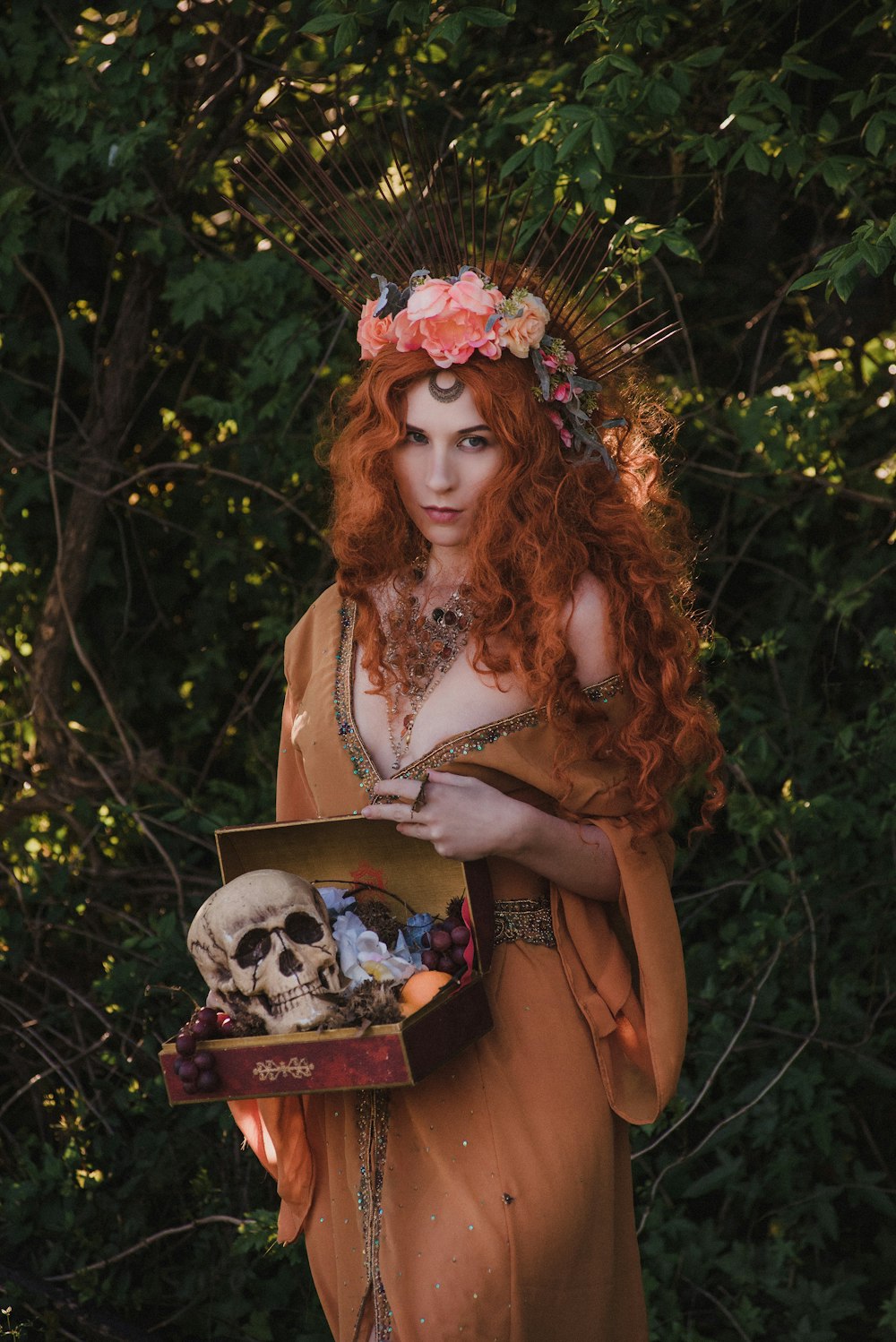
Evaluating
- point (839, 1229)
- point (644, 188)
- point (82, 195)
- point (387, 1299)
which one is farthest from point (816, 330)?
point (387, 1299)

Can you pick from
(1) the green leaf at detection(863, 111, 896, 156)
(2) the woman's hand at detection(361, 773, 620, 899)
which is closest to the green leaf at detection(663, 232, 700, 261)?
(1) the green leaf at detection(863, 111, 896, 156)

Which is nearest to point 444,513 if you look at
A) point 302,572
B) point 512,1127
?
point 512,1127

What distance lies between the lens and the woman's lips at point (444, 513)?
1.98m

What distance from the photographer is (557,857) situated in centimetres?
190

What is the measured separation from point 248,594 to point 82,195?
47.3 inches

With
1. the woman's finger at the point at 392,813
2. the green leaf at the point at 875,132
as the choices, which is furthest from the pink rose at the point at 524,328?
the green leaf at the point at 875,132

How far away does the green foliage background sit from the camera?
3.10 meters

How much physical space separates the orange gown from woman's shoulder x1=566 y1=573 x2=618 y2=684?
0.03m

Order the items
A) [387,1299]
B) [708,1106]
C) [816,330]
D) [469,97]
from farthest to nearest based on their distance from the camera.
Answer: [816,330]
[469,97]
[708,1106]
[387,1299]

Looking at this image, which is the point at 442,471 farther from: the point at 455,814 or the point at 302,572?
the point at 302,572

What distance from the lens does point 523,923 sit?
77.3 inches

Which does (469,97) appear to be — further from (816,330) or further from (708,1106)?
(708,1106)

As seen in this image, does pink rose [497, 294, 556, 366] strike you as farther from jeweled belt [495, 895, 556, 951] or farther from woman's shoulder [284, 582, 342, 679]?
jeweled belt [495, 895, 556, 951]

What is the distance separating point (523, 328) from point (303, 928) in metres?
0.88
